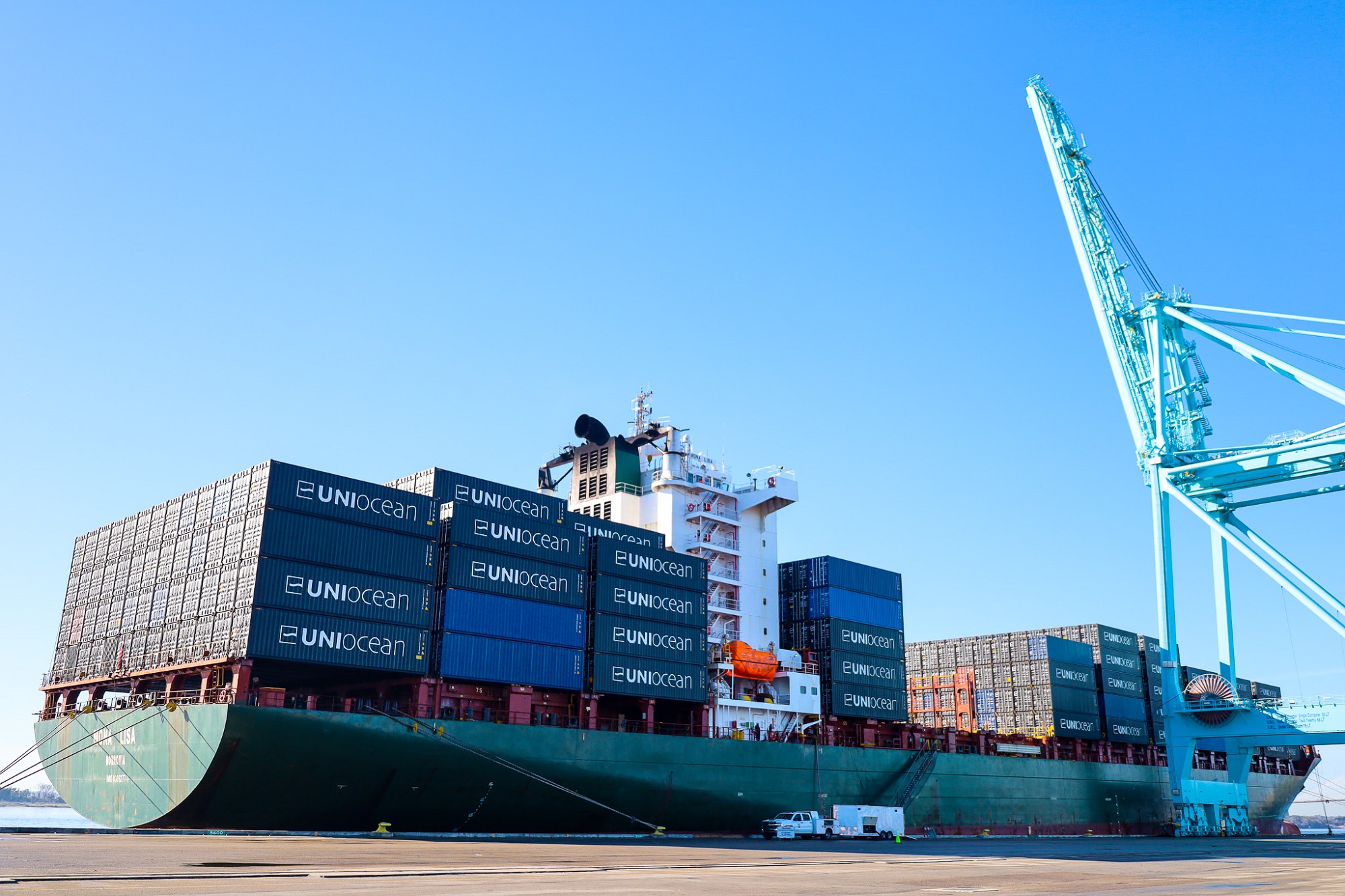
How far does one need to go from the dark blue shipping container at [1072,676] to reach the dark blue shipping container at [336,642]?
39879 mm

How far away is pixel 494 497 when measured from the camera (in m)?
38.0

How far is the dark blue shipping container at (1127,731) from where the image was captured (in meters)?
63.4

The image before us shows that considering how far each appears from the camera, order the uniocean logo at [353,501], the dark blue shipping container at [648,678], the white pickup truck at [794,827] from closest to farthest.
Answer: the uniocean logo at [353,501] < the dark blue shipping container at [648,678] < the white pickup truck at [794,827]

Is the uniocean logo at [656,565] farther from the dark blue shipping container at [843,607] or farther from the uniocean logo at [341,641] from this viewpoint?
the uniocean logo at [341,641]

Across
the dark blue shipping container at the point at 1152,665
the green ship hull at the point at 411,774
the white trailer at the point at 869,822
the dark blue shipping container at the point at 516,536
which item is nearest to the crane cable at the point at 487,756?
the green ship hull at the point at 411,774

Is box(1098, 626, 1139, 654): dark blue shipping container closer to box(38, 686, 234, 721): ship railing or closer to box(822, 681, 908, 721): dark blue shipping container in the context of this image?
box(822, 681, 908, 721): dark blue shipping container

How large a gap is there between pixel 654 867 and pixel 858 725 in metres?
32.3

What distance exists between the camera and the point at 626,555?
40.5 metres

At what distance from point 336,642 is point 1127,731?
171 ft

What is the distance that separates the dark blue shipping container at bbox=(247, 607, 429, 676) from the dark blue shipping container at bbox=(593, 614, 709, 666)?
712 cm

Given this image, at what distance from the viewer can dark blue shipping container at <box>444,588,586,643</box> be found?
3494 cm

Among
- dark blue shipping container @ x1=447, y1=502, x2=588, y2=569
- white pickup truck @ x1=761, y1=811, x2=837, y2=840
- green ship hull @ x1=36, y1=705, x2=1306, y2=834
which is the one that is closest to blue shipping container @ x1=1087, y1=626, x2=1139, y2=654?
green ship hull @ x1=36, y1=705, x2=1306, y2=834

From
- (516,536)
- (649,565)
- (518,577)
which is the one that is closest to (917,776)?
(649,565)

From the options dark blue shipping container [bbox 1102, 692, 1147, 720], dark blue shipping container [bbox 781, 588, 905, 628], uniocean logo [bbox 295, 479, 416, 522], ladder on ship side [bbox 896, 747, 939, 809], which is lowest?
ladder on ship side [bbox 896, 747, 939, 809]
